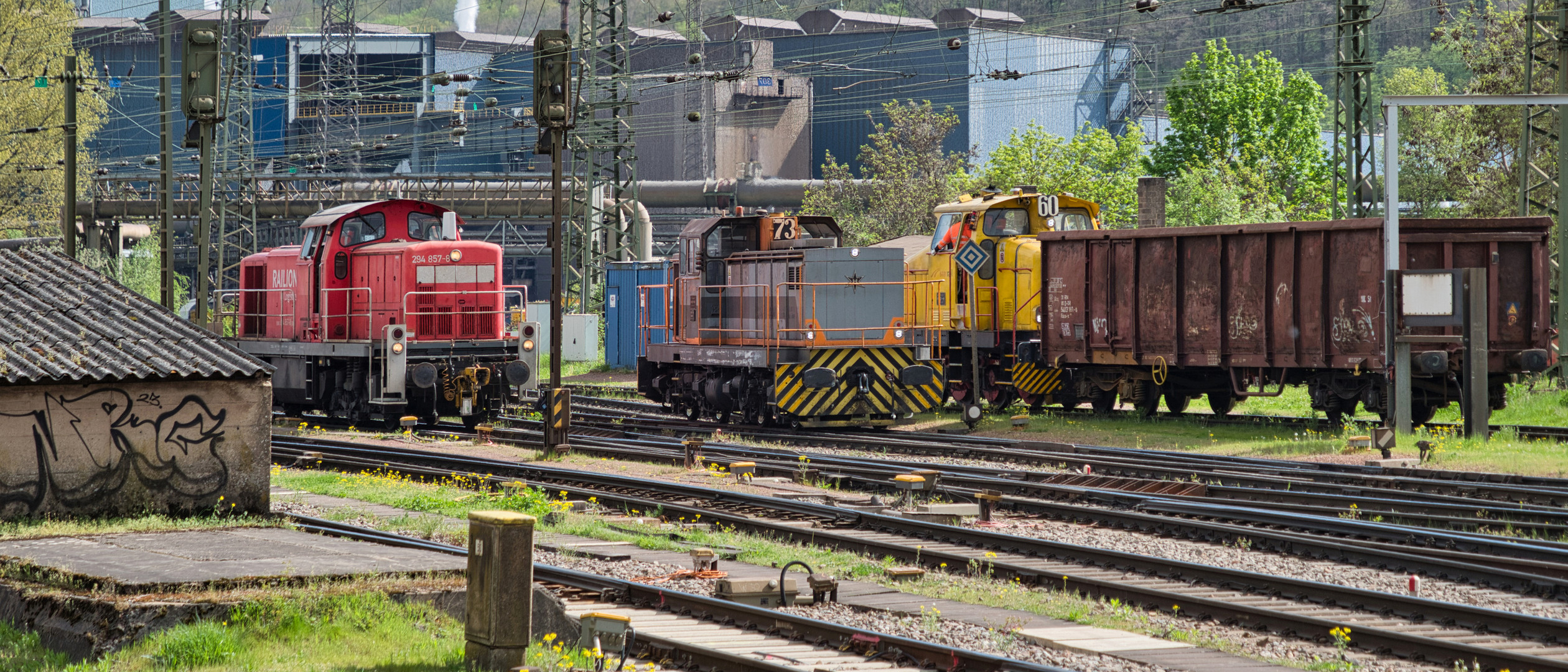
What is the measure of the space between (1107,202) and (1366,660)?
142 feet

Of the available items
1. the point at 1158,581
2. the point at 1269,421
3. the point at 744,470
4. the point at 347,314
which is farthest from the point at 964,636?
the point at 347,314

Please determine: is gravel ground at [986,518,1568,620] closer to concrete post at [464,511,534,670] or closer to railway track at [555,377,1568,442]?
concrete post at [464,511,534,670]

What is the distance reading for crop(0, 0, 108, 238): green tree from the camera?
5062cm

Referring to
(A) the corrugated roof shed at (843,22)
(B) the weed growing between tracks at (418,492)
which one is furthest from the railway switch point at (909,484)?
(A) the corrugated roof shed at (843,22)

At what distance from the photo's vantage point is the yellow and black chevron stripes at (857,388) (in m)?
21.2

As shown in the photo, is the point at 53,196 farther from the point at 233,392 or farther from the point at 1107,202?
the point at 233,392

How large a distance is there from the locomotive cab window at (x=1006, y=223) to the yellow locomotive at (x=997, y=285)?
0.05 ft

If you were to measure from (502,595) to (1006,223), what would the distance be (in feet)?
59.3

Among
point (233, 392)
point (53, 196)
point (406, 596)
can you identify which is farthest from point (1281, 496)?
point (53, 196)

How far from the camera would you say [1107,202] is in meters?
49.8

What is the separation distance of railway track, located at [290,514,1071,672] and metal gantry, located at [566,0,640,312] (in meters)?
27.1

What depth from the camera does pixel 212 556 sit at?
31.6 ft

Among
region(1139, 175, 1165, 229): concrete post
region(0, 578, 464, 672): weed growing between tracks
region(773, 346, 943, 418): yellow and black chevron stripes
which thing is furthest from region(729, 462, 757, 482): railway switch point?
region(1139, 175, 1165, 229): concrete post

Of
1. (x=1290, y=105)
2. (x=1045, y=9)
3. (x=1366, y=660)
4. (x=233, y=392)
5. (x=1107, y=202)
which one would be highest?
(x=1045, y=9)
